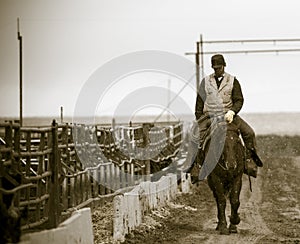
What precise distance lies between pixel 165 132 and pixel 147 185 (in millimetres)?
10147

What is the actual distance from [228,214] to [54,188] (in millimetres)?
5064

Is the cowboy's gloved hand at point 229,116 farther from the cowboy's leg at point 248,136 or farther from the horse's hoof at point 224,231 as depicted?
the horse's hoof at point 224,231

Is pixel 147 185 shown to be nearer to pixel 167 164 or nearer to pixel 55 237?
pixel 55 237

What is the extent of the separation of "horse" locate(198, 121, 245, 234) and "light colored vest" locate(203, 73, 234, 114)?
0.38 m

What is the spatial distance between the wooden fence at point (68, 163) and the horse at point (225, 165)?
7.75 ft

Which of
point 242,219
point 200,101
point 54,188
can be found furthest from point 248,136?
point 54,188

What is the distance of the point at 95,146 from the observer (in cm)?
1598

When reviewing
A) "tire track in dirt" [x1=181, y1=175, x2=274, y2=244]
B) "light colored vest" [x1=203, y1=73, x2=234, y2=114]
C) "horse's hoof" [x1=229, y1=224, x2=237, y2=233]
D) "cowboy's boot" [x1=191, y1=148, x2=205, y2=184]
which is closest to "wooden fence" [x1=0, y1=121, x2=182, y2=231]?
"cowboy's boot" [x1=191, y1=148, x2=205, y2=184]

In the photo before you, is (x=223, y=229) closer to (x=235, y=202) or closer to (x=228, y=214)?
(x=235, y=202)

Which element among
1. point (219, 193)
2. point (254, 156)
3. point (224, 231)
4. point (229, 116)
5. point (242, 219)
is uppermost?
point (229, 116)

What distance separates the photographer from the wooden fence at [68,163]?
376 inches

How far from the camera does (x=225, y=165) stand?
496 inches

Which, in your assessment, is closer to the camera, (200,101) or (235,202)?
(235,202)

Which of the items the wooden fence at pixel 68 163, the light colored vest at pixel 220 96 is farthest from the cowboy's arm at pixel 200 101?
the wooden fence at pixel 68 163
